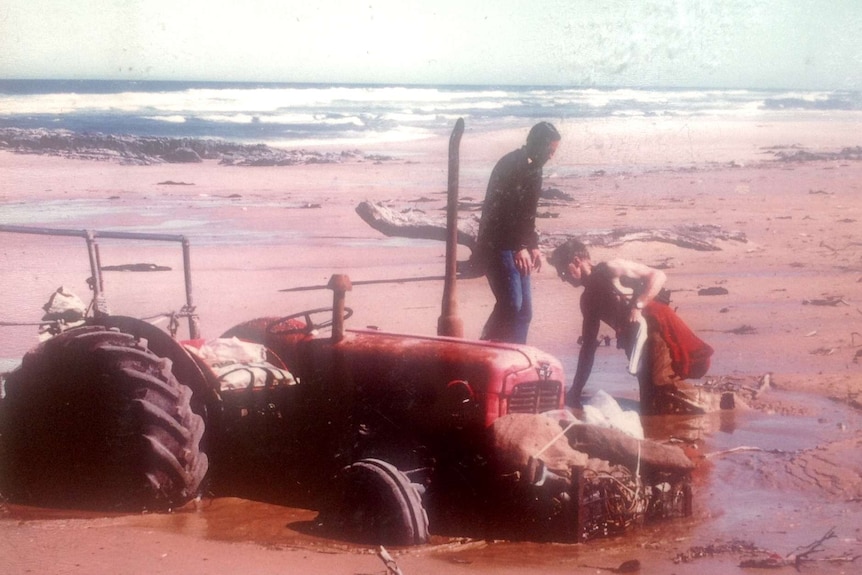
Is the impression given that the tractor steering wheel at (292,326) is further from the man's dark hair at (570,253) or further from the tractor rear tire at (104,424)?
the man's dark hair at (570,253)

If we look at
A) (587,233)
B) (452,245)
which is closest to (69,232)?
(452,245)

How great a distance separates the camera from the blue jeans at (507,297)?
5.24 m

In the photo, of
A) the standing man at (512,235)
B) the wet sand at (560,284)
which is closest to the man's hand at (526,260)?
the standing man at (512,235)

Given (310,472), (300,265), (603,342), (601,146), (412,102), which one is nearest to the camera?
(310,472)

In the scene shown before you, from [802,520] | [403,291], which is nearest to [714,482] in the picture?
[802,520]

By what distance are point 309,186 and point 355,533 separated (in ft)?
43.1

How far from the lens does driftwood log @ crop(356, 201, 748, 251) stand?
473 inches

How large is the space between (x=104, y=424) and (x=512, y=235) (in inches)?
90.4

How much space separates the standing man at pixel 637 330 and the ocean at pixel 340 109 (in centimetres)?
817

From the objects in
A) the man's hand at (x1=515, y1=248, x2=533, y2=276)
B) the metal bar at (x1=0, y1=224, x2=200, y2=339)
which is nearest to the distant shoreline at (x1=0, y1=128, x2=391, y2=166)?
the metal bar at (x1=0, y1=224, x2=200, y2=339)

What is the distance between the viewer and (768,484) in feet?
16.3

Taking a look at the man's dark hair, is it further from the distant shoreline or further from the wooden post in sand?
the distant shoreline

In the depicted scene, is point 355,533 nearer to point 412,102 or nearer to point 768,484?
point 768,484

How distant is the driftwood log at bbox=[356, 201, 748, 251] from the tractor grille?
7260 millimetres
